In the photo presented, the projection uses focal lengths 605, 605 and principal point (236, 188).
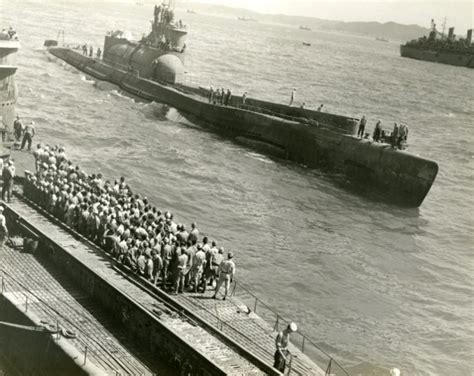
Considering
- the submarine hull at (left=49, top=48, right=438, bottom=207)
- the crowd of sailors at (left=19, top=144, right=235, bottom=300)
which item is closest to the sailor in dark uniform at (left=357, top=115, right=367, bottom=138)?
the submarine hull at (left=49, top=48, right=438, bottom=207)

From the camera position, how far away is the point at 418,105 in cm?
8650

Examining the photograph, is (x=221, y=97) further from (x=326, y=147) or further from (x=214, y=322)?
(x=214, y=322)

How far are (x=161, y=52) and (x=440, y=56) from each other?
13576 cm

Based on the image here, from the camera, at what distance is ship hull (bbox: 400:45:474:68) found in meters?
167

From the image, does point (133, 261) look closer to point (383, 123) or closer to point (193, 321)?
point (193, 321)

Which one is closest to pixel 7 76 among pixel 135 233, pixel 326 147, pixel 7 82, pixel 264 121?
pixel 7 82

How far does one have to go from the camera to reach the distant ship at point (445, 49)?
16588cm

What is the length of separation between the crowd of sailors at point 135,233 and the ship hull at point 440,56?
160 m

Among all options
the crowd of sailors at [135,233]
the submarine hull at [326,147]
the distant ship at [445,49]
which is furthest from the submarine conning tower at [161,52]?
the distant ship at [445,49]

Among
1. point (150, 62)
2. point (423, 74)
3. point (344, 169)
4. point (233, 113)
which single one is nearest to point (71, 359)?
point (344, 169)

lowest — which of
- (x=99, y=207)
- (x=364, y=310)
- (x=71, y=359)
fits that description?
(x=364, y=310)

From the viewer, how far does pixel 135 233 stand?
61.2 ft

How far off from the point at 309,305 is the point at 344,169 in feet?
64.0

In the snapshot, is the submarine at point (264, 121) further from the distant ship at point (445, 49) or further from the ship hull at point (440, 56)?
the ship hull at point (440, 56)
